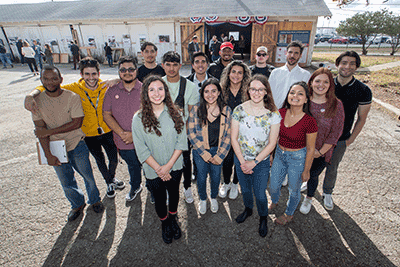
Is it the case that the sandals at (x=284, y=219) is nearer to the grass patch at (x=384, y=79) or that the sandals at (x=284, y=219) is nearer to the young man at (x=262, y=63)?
the young man at (x=262, y=63)

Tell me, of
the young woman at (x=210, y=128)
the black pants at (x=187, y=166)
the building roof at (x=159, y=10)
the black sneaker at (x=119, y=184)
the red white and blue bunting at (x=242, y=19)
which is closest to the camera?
the young woman at (x=210, y=128)

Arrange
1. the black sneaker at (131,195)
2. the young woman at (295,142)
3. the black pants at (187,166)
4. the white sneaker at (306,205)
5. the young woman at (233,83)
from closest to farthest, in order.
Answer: the young woman at (295,142), the young woman at (233,83), the white sneaker at (306,205), the black pants at (187,166), the black sneaker at (131,195)

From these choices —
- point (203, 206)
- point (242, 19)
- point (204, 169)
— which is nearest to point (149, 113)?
point (204, 169)

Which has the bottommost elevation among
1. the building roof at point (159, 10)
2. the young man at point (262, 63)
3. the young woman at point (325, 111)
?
the young woman at point (325, 111)

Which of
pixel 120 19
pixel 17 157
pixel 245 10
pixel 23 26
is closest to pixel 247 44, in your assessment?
pixel 245 10

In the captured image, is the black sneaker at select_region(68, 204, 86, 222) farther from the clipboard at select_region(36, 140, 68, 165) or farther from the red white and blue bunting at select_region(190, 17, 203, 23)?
the red white and blue bunting at select_region(190, 17, 203, 23)

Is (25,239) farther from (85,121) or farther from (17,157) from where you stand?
(17,157)

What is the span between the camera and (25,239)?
2.77 m

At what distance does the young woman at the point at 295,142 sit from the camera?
2469mm

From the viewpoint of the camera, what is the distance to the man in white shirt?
347 cm

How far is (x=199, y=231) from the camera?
2900mm

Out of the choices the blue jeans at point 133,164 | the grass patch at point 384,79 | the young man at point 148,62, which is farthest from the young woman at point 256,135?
the grass patch at point 384,79

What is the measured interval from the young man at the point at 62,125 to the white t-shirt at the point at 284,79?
10.3 ft

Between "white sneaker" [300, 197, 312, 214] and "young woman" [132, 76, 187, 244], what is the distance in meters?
2.03
